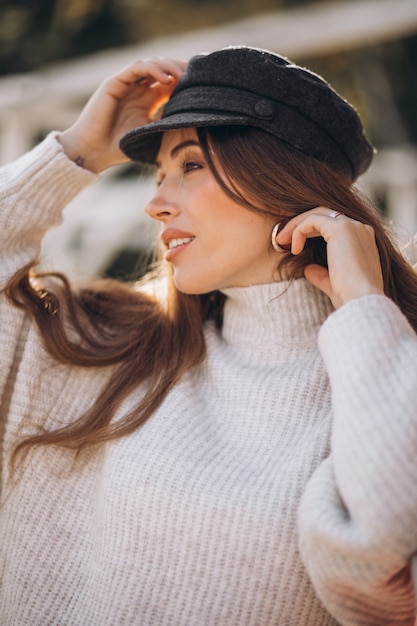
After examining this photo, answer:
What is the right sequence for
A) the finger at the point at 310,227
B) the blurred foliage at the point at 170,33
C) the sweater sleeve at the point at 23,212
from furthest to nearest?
the blurred foliage at the point at 170,33 → the sweater sleeve at the point at 23,212 → the finger at the point at 310,227

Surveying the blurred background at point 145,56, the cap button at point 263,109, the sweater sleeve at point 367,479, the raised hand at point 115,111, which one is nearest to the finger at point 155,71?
the raised hand at point 115,111

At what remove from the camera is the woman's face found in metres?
1.87

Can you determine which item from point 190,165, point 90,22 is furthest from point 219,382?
point 90,22

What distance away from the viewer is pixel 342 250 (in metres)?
1.66

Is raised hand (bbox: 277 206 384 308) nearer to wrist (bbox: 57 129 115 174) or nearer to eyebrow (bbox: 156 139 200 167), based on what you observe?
eyebrow (bbox: 156 139 200 167)

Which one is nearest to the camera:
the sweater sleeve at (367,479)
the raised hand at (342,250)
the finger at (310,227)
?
the sweater sleeve at (367,479)

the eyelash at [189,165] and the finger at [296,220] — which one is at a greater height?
the eyelash at [189,165]

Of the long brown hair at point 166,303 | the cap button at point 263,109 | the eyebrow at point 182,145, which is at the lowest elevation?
the long brown hair at point 166,303

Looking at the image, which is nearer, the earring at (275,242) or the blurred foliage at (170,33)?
the earring at (275,242)

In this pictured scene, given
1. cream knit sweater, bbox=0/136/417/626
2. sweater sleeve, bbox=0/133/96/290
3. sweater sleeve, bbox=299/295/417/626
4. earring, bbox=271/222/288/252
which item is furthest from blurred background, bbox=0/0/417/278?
sweater sleeve, bbox=299/295/417/626

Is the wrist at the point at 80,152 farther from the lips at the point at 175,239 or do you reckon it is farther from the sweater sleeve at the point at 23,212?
the lips at the point at 175,239

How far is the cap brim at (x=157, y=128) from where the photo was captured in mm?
1757

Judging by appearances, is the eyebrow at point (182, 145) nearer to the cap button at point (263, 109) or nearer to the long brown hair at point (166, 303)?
the long brown hair at point (166, 303)

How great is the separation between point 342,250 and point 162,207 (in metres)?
0.56
